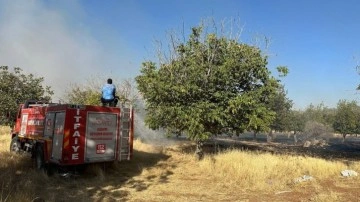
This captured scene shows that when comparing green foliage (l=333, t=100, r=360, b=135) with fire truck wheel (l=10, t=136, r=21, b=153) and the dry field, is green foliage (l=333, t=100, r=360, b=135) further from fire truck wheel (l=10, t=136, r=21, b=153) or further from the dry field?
fire truck wheel (l=10, t=136, r=21, b=153)

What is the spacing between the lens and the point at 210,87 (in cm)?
1750

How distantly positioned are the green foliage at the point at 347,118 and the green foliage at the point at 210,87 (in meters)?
55.1

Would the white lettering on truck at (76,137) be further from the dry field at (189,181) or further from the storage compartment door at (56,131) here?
the dry field at (189,181)

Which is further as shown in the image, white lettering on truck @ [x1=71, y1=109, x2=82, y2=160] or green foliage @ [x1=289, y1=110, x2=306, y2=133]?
green foliage @ [x1=289, y1=110, x2=306, y2=133]

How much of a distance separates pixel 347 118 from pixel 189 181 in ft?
204

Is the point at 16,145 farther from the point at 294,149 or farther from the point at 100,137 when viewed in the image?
the point at 294,149

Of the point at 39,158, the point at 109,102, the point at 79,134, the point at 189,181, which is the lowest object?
the point at 189,181

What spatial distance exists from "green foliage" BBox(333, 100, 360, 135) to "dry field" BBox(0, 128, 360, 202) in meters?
56.1

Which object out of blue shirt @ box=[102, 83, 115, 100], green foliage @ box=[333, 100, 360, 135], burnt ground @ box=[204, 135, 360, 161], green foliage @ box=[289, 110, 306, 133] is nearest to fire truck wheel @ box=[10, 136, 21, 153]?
blue shirt @ box=[102, 83, 115, 100]

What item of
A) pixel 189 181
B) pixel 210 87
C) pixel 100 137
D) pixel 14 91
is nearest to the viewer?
pixel 189 181

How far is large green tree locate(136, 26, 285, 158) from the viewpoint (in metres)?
17.0

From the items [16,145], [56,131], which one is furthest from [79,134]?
[16,145]

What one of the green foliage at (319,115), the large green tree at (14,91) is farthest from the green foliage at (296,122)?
the large green tree at (14,91)

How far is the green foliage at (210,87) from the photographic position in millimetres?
17031
